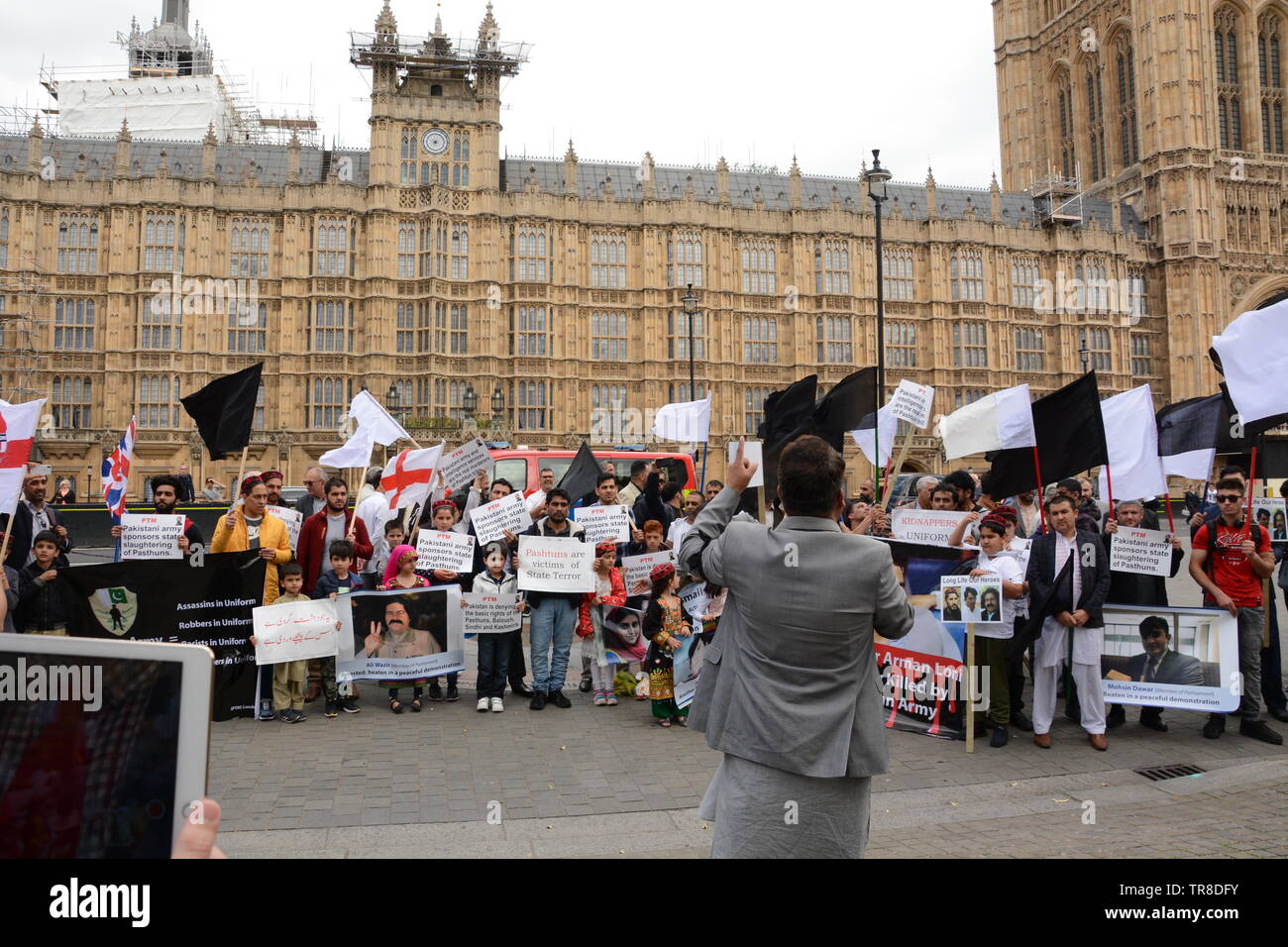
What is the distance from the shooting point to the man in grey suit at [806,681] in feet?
9.41

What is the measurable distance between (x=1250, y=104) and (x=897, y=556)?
62324 millimetres

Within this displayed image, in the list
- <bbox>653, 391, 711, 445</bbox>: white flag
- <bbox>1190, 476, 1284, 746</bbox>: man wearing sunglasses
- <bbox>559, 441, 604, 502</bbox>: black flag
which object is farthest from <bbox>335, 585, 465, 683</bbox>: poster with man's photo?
<bbox>1190, 476, 1284, 746</bbox>: man wearing sunglasses

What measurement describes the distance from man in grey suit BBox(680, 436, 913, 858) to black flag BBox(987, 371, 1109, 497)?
16.9 feet

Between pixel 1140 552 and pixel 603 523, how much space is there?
491 centimetres

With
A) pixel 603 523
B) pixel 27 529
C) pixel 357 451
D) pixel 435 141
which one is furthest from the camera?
pixel 435 141

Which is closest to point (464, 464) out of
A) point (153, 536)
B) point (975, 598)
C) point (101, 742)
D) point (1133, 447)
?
point (153, 536)

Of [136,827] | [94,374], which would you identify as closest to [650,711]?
[136,827]

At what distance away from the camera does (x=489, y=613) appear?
26.5 feet

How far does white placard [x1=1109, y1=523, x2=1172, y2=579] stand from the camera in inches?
298

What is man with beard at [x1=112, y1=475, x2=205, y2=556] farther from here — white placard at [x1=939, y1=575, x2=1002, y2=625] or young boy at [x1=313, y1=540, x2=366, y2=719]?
white placard at [x1=939, y1=575, x2=1002, y2=625]

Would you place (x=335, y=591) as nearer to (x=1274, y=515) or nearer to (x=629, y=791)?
(x=629, y=791)

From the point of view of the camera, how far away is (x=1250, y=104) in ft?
176

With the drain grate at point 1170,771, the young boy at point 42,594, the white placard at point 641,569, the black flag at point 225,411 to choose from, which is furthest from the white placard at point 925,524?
the young boy at point 42,594

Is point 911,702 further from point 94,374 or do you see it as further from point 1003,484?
point 94,374
